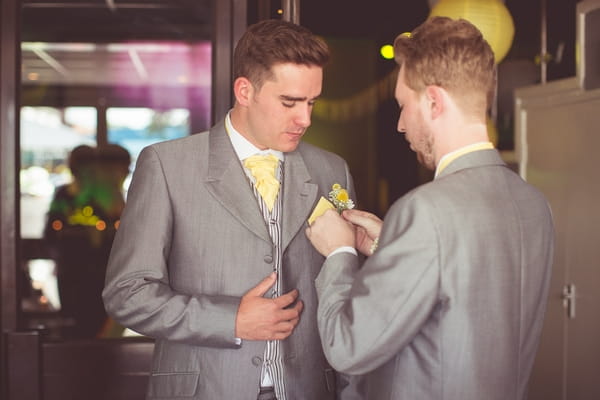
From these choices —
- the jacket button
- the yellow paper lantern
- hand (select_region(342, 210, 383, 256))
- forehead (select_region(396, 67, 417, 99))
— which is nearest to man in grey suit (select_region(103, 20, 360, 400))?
the jacket button

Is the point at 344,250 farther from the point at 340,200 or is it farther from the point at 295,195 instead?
the point at 295,195

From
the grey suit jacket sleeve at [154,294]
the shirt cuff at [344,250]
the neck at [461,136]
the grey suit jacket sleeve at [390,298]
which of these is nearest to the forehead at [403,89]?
the neck at [461,136]

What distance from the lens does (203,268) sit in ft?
6.74

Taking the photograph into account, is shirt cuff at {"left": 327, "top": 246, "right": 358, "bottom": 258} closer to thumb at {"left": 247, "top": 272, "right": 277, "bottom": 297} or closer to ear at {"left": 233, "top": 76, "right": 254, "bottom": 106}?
thumb at {"left": 247, "top": 272, "right": 277, "bottom": 297}

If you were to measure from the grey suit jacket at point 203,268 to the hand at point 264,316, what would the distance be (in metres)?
0.03

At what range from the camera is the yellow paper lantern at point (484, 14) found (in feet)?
12.0

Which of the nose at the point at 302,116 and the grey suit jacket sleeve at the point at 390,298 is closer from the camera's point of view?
the grey suit jacket sleeve at the point at 390,298

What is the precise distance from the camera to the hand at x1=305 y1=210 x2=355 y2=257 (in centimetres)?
177

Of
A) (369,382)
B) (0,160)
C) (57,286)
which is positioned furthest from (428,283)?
(57,286)

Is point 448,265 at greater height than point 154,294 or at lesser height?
greater

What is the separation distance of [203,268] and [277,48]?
2.26 feet

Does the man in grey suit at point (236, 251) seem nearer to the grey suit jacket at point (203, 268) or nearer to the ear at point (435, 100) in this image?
the grey suit jacket at point (203, 268)

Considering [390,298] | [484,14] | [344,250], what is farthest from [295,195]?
[484,14]

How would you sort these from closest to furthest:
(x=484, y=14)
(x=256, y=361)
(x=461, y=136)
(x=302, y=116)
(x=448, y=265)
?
(x=448, y=265) → (x=461, y=136) → (x=256, y=361) → (x=302, y=116) → (x=484, y=14)
